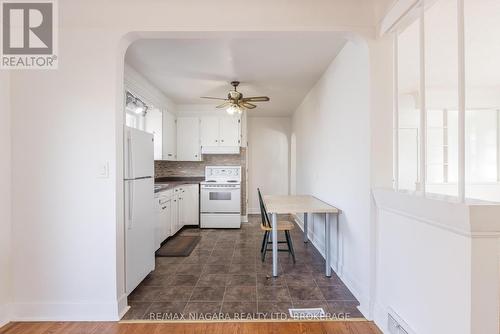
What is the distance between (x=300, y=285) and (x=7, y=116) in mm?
3136

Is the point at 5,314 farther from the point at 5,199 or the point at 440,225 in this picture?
the point at 440,225

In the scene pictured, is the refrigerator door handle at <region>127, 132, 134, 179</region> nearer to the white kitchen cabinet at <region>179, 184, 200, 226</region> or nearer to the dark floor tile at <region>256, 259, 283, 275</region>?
the dark floor tile at <region>256, 259, 283, 275</region>

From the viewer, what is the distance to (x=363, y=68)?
7.50 feet

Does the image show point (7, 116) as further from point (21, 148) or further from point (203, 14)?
point (203, 14)

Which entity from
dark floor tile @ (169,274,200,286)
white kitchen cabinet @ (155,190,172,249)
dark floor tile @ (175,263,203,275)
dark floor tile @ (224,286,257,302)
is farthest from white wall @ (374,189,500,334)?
white kitchen cabinet @ (155,190,172,249)

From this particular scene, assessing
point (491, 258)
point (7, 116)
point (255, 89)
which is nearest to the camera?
point (491, 258)

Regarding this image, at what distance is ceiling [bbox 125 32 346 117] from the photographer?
269 cm

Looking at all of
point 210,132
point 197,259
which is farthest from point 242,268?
point 210,132

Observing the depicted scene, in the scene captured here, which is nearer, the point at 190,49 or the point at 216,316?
the point at 216,316

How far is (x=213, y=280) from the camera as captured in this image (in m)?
2.83

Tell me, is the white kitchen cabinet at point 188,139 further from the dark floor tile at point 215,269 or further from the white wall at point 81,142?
the white wall at point 81,142

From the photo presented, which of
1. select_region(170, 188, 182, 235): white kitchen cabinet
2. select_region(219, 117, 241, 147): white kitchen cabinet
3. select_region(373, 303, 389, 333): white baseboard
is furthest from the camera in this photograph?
select_region(219, 117, 241, 147): white kitchen cabinet

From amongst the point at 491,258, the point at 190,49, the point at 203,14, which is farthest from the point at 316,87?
the point at 491,258

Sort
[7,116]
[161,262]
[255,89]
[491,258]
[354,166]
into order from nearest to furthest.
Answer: [491,258] → [7,116] → [354,166] → [161,262] → [255,89]
